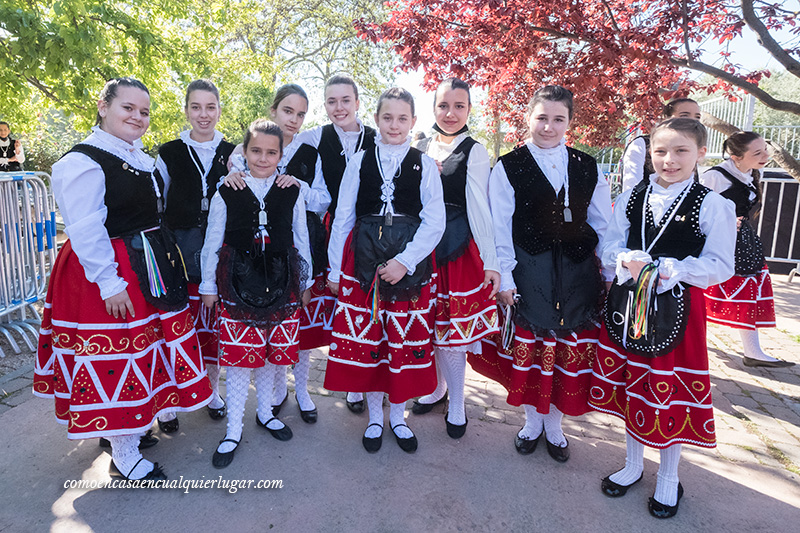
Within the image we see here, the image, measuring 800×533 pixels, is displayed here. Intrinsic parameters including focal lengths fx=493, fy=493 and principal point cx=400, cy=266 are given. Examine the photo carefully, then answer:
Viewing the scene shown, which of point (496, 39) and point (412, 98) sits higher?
point (496, 39)

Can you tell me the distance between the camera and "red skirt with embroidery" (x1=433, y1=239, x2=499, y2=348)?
104 inches

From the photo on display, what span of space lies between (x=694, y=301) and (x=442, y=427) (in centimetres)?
155

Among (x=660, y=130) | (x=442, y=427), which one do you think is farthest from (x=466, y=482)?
(x=660, y=130)

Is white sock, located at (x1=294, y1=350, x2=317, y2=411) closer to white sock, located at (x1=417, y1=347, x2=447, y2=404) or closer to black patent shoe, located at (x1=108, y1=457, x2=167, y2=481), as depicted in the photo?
white sock, located at (x1=417, y1=347, x2=447, y2=404)

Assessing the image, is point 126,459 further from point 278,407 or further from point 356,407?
point 356,407

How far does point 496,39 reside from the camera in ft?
14.8

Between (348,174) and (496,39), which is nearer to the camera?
(348,174)

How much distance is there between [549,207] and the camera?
251cm

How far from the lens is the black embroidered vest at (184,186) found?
2.77 meters

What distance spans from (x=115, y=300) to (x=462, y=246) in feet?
5.56

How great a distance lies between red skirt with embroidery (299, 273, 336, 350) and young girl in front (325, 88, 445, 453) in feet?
1.14

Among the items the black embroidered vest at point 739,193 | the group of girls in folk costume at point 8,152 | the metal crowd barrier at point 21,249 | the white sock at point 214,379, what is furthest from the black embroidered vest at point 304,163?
the group of girls in folk costume at point 8,152

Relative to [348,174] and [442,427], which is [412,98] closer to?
[348,174]

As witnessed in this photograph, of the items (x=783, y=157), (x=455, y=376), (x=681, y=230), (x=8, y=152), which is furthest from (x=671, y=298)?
(x=8, y=152)
